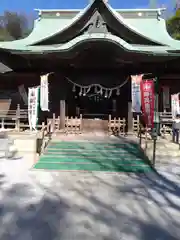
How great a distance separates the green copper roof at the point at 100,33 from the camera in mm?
11695

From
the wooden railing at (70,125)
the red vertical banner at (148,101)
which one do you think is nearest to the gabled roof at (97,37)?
the red vertical banner at (148,101)

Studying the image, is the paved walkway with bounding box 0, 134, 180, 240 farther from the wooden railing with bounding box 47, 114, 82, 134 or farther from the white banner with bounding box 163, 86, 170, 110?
the white banner with bounding box 163, 86, 170, 110

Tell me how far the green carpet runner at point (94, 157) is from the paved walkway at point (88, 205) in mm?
678

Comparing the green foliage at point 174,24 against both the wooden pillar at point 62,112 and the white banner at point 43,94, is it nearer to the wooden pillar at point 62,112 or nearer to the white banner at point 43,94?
the wooden pillar at point 62,112

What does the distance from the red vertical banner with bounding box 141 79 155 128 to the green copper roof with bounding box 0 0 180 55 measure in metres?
2.84

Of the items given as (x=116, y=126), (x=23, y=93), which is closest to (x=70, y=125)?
(x=116, y=126)

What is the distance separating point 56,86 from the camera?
45.1 feet

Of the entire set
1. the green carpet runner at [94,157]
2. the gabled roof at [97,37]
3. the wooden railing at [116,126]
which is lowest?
the green carpet runner at [94,157]

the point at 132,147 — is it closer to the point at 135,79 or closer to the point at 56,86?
the point at 135,79

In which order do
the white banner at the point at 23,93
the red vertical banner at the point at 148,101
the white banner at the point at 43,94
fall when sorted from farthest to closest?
1. the white banner at the point at 23,93
2. the white banner at the point at 43,94
3. the red vertical banner at the point at 148,101

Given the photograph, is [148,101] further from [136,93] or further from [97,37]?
[97,37]

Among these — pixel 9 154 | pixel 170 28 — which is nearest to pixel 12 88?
pixel 9 154

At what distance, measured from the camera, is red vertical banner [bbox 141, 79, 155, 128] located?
8.81 m

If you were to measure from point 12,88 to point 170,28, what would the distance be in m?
26.1
